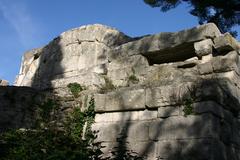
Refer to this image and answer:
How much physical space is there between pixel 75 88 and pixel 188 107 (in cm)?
238

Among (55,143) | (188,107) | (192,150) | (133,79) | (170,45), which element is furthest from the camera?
Result: (170,45)

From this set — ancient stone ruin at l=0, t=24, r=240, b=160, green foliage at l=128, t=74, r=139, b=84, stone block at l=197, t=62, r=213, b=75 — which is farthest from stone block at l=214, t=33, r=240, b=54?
green foliage at l=128, t=74, r=139, b=84

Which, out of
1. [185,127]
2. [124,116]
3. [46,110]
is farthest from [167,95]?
[46,110]

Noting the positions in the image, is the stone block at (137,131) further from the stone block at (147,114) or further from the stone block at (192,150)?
the stone block at (192,150)

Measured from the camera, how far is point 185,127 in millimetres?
4848

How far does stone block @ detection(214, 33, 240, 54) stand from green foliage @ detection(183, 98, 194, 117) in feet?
6.28

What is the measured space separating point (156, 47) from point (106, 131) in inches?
89.8

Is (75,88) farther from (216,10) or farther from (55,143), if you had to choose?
(216,10)

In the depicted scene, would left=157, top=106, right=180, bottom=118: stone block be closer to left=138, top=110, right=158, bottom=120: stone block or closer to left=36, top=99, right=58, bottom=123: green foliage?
left=138, top=110, right=158, bottom=120: stone block

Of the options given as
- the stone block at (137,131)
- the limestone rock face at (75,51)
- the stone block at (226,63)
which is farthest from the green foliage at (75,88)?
the limestone rock face at (75,51)

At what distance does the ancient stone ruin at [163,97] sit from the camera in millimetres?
4816

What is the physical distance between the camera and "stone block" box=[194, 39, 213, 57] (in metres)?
6.54

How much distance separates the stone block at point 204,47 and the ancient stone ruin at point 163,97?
0.06 feet

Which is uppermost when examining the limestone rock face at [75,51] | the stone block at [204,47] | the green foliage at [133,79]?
the limestone rock face at [75,51]
